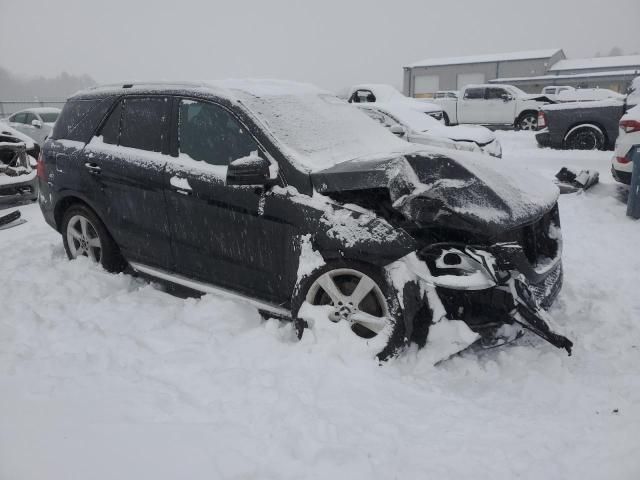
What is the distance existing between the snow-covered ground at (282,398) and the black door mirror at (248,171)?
1.04m

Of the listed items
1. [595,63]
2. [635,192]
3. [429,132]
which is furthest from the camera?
[595,63]

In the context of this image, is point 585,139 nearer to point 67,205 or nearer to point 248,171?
point 248,171

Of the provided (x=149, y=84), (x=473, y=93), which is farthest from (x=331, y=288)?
(x=473, y=93)

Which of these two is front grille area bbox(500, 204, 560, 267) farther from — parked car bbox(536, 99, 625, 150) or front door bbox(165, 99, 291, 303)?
parked car bbox(536, 99, 625, 150)

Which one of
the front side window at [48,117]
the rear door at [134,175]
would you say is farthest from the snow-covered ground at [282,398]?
the front side window at [48,117]

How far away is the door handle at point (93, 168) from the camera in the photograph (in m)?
4.09

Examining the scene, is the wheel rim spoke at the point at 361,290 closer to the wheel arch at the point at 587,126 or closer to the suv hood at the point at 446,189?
the suv hood at the point at 446,189

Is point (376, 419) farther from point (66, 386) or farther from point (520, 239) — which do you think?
point (66, 386)

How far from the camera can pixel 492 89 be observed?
18656 millimetres

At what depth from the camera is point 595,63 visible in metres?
43.9

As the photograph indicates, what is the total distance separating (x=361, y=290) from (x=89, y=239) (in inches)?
113

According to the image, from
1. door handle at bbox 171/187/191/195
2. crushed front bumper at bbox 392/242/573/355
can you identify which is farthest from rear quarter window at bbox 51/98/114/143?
crushed front bumper at bbox 392/242/573/355

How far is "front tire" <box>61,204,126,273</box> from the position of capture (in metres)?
4.26

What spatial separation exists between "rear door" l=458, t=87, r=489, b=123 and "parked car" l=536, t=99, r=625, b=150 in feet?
25.1
